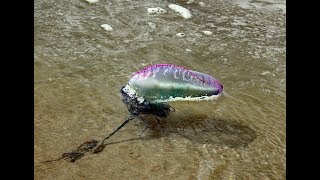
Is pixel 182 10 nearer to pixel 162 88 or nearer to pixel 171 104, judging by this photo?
pixel 171 104

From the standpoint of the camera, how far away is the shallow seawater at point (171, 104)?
2.78 m

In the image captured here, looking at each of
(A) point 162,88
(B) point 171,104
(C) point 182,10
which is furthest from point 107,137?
(C) point 182,10

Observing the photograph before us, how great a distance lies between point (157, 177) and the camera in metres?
2.64

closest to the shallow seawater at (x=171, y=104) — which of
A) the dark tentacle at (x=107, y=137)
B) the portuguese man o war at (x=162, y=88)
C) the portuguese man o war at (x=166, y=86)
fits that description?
the dark tentacle at (x=107, y=137)

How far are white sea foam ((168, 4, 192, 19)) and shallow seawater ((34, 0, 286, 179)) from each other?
0.09m

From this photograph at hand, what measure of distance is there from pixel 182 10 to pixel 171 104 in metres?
2.59

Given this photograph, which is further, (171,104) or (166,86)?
(171,104)

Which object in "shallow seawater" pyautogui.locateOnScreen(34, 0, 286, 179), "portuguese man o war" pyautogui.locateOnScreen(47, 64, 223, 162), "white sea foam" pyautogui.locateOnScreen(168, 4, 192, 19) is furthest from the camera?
"white sea foam" pyautogui.locateOnScreen(168, 4, 192, 19)

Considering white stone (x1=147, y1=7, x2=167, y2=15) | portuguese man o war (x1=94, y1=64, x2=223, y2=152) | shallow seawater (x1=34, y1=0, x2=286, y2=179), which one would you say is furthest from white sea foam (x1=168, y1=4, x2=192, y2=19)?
portuguese man o war (x1=94, y1=64, x2=223, y2=152)

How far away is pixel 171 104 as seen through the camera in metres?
3.44

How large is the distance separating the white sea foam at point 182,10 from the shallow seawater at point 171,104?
0.31 ft

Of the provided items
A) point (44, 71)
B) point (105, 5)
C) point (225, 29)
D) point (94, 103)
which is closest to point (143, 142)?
point (94, 103)

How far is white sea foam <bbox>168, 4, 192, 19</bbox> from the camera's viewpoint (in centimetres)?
551

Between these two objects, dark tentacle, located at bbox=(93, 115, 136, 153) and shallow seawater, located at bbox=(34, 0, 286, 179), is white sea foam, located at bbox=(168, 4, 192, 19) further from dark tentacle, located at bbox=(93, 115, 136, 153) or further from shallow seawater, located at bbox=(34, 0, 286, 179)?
dark tentacle, located at bbox=(93, 115, 136, 153)
